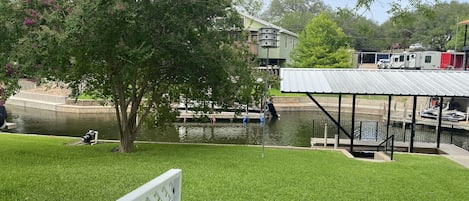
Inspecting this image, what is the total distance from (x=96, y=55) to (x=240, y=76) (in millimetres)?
3730

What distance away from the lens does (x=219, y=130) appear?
22.2 metres

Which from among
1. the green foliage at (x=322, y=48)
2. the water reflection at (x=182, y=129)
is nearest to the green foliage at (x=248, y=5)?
the water reflection at (x=182, y=129)

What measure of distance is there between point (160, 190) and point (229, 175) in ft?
14.3

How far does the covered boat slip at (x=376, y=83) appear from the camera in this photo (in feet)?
41.2

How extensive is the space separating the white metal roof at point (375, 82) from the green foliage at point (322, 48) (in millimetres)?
19024

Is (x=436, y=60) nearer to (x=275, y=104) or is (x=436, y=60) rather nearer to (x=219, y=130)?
(x=275, y=104)

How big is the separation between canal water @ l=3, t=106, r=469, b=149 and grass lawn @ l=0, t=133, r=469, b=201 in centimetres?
810

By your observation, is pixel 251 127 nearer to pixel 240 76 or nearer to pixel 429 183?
pixel 240 76

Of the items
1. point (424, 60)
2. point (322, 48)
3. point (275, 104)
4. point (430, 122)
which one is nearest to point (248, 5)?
point (430, 122)

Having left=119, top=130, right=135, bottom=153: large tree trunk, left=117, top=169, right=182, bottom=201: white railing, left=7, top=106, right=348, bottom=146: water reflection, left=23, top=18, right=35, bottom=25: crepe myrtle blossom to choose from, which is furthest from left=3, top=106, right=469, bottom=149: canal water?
left=117, top=169, right=182, bottom=201: white railing

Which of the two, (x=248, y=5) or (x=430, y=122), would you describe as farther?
(x=430, y=122)

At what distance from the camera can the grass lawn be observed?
Answer: 587 centimetres

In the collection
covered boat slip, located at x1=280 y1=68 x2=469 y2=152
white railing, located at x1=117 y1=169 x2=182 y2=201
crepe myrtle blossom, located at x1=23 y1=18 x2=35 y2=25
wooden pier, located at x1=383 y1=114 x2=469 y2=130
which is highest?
crepe myrtle blossom, located at x1=23 y1=18 x2=35 y2=25

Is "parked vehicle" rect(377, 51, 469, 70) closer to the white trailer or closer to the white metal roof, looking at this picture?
the white trailer
